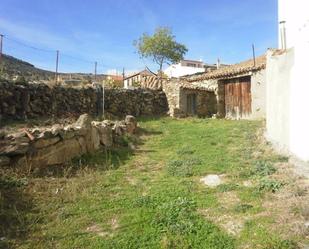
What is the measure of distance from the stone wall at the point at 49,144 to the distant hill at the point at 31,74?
623 cm

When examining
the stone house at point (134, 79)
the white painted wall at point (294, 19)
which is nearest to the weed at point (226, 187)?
the white painted wall at point (294, 19)

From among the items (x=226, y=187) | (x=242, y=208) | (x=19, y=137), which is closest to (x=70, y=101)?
(x=19, y=137)

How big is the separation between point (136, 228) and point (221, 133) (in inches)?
359

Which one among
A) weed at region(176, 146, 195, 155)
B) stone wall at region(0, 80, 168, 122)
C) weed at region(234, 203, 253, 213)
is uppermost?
stone wall at region(0, 80, 168, 122)

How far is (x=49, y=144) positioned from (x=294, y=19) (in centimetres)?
701

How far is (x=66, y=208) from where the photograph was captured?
6.67 m

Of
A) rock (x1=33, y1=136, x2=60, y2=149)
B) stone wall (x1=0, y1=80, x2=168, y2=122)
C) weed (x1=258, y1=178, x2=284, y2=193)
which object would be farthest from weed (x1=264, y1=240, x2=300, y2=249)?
stone wall (x1=0, y1=80, x2=168, y2=122)

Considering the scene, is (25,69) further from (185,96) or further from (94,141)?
(94,141)

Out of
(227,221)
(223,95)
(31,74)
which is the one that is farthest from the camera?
(223,95)

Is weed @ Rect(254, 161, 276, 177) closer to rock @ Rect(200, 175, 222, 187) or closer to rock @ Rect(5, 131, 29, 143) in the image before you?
rock @ Rect(200, 175, 222, 187)

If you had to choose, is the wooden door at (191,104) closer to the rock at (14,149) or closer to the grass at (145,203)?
the grass at (145,203)

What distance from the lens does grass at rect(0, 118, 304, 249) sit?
18.1ft

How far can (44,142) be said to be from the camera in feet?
28.9

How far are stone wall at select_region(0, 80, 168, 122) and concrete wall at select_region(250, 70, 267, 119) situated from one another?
5184 mm
